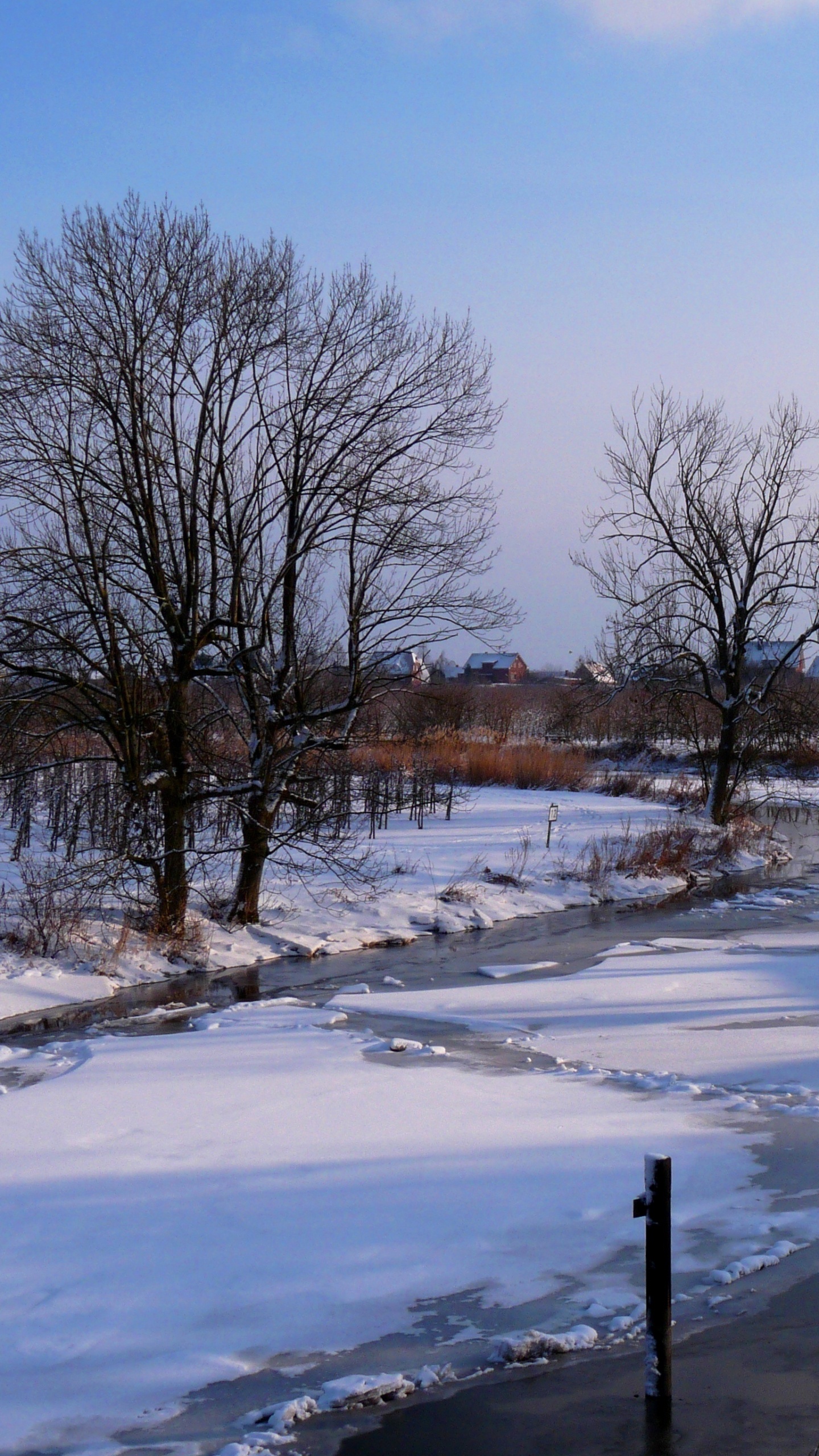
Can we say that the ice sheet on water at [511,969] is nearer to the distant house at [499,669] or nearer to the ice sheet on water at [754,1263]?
the ice sheet on water at [754,1263]

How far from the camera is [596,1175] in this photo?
22.3 feet

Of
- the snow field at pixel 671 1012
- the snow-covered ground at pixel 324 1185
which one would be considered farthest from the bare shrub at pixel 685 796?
the snow-covered ground at pixel 324 1185

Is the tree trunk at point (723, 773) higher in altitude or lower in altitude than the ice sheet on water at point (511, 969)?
higher

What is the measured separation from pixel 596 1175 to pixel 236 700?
1348 centimetres

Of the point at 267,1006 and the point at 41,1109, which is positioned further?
the point at 267,1006

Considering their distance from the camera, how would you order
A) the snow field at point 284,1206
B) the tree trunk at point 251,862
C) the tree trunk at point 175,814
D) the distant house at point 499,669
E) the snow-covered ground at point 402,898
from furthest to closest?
the distant house at point 499,669 < the tree trunk at point 251,862 < the tree trunk at point 175,814 < the snow-covered ground at point 402,898 < the snow field at point 284,1206

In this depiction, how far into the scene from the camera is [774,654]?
29875 mm

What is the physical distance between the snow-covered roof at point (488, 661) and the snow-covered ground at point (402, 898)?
81663 millimetres

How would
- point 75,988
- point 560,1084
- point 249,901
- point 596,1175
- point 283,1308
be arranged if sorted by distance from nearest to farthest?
point 283,1308 < point 596,1175 < point 560,1084 < point 75,988 < point 249,901

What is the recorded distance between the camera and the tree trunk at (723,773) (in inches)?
1073

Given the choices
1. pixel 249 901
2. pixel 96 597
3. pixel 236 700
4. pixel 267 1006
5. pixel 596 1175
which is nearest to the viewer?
pixel 596 1175

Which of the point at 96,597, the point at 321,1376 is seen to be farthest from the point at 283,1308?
the point at 96,597

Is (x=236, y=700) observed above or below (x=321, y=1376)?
above

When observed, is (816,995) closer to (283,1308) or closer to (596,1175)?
(596,1175)
